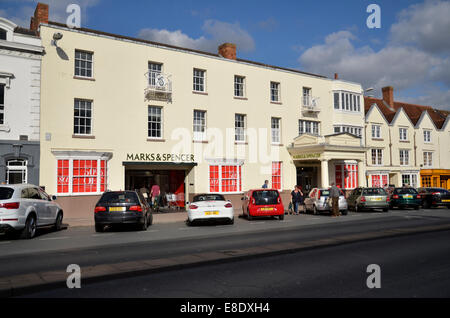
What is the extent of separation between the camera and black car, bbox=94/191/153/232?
1422 cm

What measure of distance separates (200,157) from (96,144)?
6.56 m

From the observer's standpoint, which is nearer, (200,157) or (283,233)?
(283,233)

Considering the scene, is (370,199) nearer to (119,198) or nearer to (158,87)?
(158,87)

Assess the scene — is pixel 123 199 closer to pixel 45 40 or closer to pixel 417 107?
pixel 45 40

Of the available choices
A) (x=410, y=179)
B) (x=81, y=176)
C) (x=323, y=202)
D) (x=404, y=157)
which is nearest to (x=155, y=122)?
(x=81, y=176)

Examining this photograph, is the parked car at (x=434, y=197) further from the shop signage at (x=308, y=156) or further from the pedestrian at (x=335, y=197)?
the pedestrian at (x=335, y=197)

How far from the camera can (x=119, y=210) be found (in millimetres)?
14281

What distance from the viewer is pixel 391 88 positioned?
43.2 m

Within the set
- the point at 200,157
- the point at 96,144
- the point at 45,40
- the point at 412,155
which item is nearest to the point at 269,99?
the point at 200,157

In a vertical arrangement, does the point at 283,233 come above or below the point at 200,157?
below

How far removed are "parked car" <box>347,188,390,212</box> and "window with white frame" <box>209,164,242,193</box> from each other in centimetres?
776

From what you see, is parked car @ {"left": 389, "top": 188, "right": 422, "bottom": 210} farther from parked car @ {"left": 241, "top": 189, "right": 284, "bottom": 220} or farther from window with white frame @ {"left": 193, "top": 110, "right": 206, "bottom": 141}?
window with white frame @ {"left": 193, "top": 110, "right": 206, "bottom": 141}

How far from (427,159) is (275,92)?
879 inches

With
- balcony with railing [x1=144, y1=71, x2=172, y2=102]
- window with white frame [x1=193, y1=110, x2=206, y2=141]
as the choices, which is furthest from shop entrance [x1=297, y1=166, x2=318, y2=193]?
balcony with railing [x1=144, y1=71, x2=172, y2=102]
